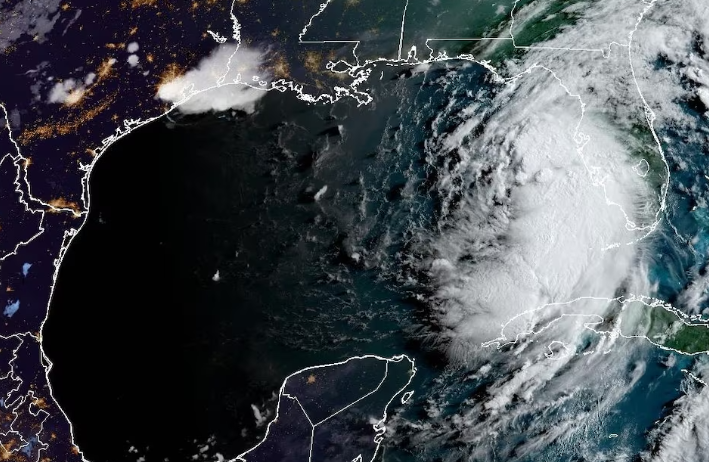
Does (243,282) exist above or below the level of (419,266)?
below

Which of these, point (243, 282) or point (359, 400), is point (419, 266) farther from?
point (243, 282)

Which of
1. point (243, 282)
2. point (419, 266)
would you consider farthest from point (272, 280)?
point (419, 266)

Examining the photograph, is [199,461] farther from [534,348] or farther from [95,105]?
[95,105]

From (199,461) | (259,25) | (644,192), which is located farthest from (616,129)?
(199,461)
